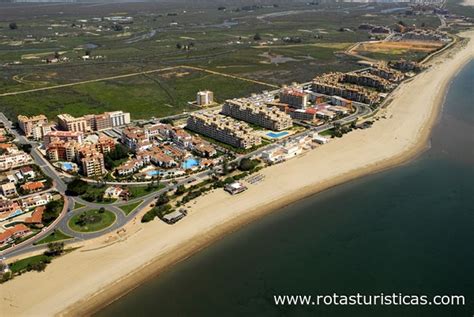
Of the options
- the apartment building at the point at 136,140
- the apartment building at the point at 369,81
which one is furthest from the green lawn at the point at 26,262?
the apartment building at the point at 369,81

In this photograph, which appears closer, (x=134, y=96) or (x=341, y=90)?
(x=341, y=90)

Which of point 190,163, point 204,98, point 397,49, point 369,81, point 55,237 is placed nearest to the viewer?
point 55,237

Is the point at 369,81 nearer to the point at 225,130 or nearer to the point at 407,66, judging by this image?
the point at 407,66

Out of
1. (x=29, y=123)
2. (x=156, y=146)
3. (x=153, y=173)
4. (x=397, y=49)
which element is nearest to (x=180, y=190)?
(x=153, y=173)

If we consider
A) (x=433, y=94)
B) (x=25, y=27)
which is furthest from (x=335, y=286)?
(x=25, y=27)

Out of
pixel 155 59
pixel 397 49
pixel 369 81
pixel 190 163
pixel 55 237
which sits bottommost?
pixel 55 237
